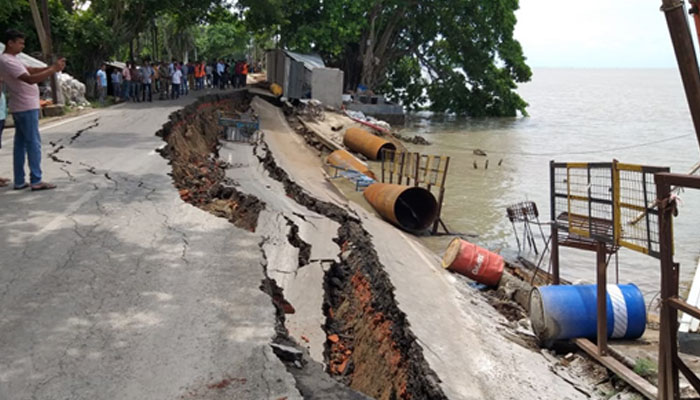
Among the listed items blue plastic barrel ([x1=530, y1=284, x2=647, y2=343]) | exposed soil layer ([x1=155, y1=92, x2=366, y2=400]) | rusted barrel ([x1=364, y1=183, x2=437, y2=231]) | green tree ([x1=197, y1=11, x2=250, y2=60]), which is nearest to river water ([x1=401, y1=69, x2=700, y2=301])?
rusted barrel ([x1=364, y1=183, x2=437, y2=231])

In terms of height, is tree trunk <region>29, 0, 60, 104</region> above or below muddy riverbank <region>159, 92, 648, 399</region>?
above

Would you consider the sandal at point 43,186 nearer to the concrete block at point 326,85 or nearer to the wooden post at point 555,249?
the wooden post at point 555,249

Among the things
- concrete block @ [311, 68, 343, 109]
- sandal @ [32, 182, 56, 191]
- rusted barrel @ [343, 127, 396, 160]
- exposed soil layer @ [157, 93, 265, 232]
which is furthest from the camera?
concrete block @ [311, 68, 343, 109]

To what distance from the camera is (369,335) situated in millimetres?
6059

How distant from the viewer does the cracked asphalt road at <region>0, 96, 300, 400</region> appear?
3.53 metres

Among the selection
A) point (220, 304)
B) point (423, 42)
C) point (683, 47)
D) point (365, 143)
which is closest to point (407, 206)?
point (683, 47)

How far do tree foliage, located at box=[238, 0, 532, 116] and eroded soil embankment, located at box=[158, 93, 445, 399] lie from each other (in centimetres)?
2429

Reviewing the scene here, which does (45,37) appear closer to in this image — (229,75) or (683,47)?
(229,75)

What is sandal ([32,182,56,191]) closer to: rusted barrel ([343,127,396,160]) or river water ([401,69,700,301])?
river water ([401,69,700,301])

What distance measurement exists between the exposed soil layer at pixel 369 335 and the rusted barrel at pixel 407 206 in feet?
16.4

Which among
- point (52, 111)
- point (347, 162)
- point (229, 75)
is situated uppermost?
point (229, 75)

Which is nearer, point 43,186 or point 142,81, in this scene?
point 43,186

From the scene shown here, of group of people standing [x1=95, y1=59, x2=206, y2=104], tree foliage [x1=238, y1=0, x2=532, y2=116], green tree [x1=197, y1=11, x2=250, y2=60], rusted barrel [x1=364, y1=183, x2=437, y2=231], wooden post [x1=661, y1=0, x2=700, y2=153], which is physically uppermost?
green tree [x1=197, y1=11, x2=250, y2=60]

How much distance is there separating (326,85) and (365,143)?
30.7 feet
